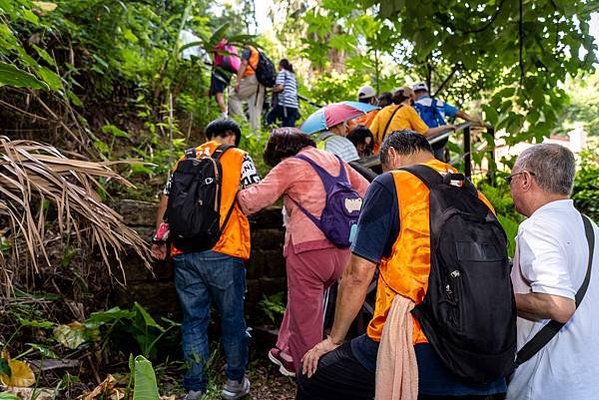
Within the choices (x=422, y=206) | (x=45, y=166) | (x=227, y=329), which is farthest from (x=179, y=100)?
(x=422, y=206)

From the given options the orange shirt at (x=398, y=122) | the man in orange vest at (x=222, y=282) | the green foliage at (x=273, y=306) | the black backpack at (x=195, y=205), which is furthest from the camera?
the orange shirt at (x=398, y=122)

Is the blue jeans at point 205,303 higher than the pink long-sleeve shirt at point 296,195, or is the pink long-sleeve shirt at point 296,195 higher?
the pink long-sleeve shirt at point 296,195

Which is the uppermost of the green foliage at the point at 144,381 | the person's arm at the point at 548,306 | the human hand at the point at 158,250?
the person's arm at the point at 548,306

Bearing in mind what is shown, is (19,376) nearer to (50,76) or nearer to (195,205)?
(195,205)

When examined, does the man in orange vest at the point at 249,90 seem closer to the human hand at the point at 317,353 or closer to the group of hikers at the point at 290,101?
the group of hikers at the point at 290,101

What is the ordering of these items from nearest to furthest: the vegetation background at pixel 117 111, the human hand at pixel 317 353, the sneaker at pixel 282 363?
the human hand at pixel 317 353 < the vegetation background at pixel 117 111 < the sneaker at pixel 282 363

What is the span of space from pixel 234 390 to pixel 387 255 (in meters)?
2.18

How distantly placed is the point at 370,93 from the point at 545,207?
17.4 ft

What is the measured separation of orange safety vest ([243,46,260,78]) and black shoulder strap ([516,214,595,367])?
646 cm

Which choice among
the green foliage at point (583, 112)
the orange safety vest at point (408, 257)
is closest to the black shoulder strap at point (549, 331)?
the orange safety vest at point (408, 257)

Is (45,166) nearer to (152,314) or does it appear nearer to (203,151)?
(203,151)

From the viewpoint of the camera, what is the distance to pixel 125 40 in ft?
23.7

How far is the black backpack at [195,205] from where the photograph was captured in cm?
395

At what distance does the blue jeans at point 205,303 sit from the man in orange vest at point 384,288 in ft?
4.83
